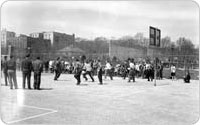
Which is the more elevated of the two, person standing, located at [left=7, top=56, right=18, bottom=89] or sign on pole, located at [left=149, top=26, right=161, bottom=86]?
sign on pole, located at [left=149, top=26, right=161, bottom=86]

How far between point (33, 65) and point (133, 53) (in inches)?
501

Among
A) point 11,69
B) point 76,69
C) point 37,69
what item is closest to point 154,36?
point 76,69

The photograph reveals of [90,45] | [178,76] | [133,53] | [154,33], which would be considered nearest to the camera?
[154,33]

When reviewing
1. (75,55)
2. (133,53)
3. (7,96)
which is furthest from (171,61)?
(7,96)

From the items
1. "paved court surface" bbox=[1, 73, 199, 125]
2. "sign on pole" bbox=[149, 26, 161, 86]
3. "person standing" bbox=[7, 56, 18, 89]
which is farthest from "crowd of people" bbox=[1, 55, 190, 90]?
"paved court surface" bbox=[1, 73, 199, 125]

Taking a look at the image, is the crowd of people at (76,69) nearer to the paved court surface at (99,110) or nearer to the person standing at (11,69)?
the person standing at (11,69)

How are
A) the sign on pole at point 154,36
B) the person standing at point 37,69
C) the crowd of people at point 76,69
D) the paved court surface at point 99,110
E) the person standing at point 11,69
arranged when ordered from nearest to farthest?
the paved court surface at point 99,110 → the person standing at point 11,69 → the crowd of people at point 76,69 → the person standing at point 37,69 → the sign on pole at point 154,36

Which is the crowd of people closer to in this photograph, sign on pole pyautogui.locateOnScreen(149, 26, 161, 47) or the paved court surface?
sign on pole pyautogui.locateOnScreen(149, 26, 161, 47)

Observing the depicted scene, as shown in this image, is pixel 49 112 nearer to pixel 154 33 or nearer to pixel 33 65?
pixel 33 65

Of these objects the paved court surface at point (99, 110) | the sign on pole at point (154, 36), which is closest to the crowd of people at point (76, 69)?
the sign on pole at point (154, 36)

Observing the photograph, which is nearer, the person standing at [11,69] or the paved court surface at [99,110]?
the paved court surface at [99,110]

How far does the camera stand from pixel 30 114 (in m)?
6.34

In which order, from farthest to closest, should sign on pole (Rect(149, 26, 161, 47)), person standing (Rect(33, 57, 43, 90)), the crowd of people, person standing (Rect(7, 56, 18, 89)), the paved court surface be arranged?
sign on pole (Rect(149, 26, 161, 47)) < person standing (Rect(33, 57, 43, 90)) < the crowd of people < person standing (Rect(7, 56, 18, 89)) < the paved court surface

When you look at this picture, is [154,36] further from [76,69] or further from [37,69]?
[37,69]
